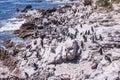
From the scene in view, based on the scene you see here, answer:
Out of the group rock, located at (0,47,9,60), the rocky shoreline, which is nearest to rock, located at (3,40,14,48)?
the rocky shoreline

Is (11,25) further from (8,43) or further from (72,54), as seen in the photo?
(72,54)

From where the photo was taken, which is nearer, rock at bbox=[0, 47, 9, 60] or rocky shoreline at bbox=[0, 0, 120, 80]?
rocky shoreline at bbox=[0, 0, 120, 80]

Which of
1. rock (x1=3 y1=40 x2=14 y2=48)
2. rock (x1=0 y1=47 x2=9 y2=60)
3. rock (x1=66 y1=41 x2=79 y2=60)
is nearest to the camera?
rock (x1=66 y1=41 x2=79 y2=60)

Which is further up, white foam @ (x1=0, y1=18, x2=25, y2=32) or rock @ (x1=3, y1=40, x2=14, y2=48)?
rock @ (x1=3, y1=40, x2=14, y2=48)

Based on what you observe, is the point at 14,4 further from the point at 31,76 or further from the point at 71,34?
the point at 31,76

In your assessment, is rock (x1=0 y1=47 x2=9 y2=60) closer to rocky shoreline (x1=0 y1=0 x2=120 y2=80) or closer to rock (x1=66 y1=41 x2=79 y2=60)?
rocky shoreline (x1=0 y1=0 x2=120 y2=80)

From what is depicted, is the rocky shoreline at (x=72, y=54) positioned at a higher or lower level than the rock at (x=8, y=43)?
higher

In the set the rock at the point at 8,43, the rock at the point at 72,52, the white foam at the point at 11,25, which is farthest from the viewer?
the white foam at the point at 11,25

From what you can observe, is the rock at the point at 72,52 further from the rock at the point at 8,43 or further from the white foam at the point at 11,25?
the white foam at the point at 11,25

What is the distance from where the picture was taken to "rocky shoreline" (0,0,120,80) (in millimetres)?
28594

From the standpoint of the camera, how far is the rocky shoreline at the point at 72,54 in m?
28.6

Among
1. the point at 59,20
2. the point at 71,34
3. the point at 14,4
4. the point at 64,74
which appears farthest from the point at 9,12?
the point at 64,74

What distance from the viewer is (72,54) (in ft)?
105

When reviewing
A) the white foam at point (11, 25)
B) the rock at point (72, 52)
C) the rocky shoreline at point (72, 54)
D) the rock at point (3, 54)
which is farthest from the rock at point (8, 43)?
the rock at point (72, 52)
